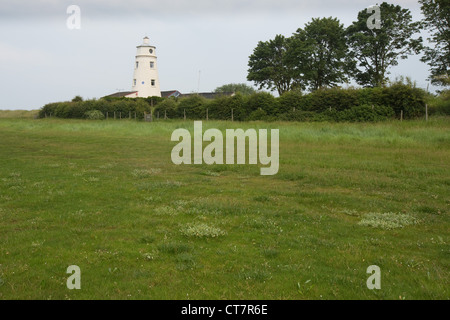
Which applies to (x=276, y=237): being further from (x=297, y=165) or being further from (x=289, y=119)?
(x=289, y=119)

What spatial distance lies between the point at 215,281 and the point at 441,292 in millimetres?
3472

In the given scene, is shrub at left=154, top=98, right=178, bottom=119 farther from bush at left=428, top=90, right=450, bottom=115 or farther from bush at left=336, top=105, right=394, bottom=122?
bush at left=428, top=90, right=450, bottom=115

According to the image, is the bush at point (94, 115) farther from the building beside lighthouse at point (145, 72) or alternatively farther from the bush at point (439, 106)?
the bush at point (439, 106)

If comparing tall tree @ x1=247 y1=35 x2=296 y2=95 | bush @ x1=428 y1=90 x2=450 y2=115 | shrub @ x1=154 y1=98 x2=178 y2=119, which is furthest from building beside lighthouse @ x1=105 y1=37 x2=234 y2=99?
bush @ x1=428 y1=90 x2=450 y2=115

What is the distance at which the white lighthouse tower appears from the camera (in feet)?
290

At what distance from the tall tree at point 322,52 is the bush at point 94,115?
117ft

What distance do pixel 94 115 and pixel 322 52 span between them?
4065 cm

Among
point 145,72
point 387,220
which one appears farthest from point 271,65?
point 387,220

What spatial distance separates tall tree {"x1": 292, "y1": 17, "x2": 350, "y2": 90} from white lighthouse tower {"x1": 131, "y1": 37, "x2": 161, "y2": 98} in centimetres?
3575

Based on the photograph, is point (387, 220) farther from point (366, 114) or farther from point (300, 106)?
point (300, 106)

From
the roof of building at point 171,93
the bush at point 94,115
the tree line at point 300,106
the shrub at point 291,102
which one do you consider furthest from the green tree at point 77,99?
the shrub at point 291,102

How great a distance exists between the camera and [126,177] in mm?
16203

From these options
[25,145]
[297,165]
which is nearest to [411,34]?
[297,165]

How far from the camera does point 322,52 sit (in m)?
66.8
